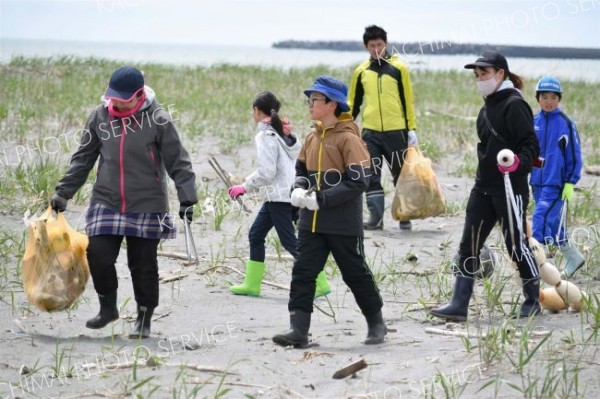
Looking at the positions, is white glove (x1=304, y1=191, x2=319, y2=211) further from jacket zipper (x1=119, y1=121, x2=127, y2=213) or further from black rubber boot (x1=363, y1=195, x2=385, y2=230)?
black rubber boot (x1=363, y1=195, x2=385, y2=230)

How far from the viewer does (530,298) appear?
5.75 m

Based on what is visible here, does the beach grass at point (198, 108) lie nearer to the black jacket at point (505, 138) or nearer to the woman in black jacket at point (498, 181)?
the woman in black jacket at point (498, 181)

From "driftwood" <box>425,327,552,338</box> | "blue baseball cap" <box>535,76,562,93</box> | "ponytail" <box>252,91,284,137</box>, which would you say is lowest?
"driftwood" <box>425,327,552,338</box>

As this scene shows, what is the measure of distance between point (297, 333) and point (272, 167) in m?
1.46

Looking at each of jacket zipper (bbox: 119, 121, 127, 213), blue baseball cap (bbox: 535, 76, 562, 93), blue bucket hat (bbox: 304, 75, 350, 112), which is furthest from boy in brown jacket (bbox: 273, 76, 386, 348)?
blue baseball cap (bbox: 535, 76, 562, 93)

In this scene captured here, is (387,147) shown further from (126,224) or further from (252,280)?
(126,224)

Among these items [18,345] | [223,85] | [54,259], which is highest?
[223,85]

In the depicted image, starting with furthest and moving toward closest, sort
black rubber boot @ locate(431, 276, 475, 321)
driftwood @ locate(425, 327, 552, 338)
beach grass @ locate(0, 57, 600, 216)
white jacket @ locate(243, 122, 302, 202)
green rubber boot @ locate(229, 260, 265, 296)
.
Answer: beach grass @ locate(0, 57, 600, 216), green rubber boot @ locate(229, 260, 265, 296), white jacket @ locate(243, 122, 302, 202), black rubber boot @ locate(431, 276, 475, 321), driftwood @ locate(425, 327, 552, 338)

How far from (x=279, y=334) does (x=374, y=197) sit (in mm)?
3712

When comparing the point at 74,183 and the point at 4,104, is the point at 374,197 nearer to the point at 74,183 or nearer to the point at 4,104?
the point at 74,183

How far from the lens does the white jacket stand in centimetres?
631

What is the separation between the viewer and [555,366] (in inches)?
174

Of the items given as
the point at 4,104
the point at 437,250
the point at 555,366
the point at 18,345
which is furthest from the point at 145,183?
the point at 4,104

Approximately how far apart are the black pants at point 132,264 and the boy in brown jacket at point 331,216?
79cm
